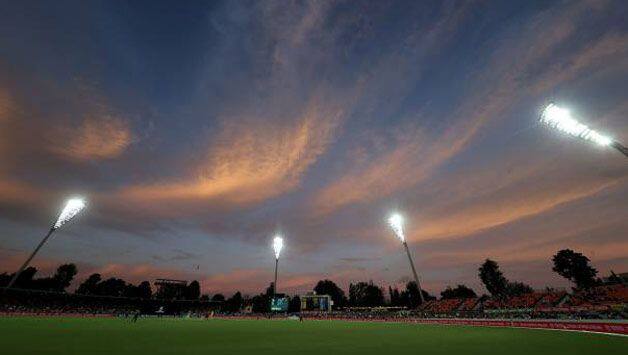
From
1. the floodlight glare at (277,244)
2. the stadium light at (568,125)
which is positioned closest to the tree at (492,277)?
the floodlight glare at (277,244)

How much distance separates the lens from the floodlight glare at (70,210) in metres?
51.9

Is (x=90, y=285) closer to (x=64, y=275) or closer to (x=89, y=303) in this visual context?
(x=64, y=275)

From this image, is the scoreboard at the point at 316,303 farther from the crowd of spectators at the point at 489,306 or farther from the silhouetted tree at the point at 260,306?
the silhouetted tree at the point at 260,306

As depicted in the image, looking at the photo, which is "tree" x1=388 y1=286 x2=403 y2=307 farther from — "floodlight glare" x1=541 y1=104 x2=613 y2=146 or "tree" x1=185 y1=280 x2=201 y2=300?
"floodlight glare" x1=541 y1=104 x2=613 y2=146

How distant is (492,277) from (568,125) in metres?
157

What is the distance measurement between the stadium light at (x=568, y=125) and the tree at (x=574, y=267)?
12194 centimetres

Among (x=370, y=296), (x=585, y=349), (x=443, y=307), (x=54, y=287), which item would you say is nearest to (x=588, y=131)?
(x=585, y=349)

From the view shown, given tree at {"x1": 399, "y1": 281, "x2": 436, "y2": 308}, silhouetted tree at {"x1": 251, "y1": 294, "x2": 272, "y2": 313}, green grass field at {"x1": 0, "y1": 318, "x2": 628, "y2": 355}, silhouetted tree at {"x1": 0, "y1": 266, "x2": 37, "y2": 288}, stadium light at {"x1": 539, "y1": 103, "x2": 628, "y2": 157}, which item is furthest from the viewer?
tree at {"x1": 399, "y1": 281, "x2": 436, "y2": 308}

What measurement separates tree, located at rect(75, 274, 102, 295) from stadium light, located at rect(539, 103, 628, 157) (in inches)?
8704

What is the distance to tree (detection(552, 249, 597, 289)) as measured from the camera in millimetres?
114062

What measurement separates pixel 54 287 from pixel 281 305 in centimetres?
13300

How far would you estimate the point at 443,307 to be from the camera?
9062 centimetres

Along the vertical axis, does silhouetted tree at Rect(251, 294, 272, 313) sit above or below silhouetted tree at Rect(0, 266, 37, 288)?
below

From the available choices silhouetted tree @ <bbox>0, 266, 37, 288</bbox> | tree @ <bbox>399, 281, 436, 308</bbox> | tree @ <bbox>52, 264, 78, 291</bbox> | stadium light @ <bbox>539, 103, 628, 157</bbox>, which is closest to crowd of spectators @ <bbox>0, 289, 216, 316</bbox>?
silhouetted tree @ <bbox>0, 266, 37, 288</bbox>
